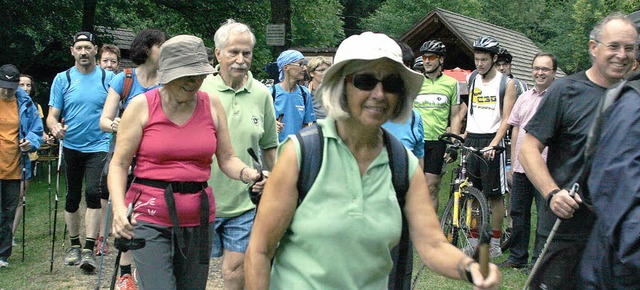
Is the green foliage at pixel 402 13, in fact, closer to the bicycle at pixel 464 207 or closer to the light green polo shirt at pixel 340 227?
the bicycle at pixel 464 207

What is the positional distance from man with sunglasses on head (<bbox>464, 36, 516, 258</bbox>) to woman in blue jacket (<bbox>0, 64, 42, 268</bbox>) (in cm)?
502

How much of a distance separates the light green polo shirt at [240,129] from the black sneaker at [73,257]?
3835mm

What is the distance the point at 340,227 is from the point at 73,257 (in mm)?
6489

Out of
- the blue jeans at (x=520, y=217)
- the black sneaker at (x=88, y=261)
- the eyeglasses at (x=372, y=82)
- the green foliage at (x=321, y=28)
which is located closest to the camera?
the eyeglasses at (x=372, y=82)

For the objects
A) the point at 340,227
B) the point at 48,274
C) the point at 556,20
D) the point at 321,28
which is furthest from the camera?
the point at 556,20

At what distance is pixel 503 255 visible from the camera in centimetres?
931

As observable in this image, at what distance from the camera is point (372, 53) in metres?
3.07

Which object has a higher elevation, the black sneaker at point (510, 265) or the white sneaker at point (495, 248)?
the white sneaker at point (495, 248)

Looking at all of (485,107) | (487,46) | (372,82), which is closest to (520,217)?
(485,107)

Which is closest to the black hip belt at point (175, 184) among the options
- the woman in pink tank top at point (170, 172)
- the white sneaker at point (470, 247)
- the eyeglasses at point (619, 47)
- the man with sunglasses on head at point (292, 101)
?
the woman in pink tank top at point (170, 172)

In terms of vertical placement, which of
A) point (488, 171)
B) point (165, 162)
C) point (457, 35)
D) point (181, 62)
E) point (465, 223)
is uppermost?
point (457, 35)

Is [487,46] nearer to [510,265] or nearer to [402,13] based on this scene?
[510,265]

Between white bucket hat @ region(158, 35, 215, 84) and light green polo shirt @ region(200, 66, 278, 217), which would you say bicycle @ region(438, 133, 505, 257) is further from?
white bucket hat @ region(158, 35, 215, 84)

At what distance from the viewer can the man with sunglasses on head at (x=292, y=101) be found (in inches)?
318
